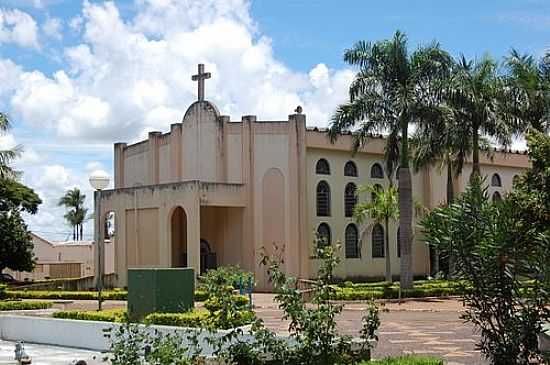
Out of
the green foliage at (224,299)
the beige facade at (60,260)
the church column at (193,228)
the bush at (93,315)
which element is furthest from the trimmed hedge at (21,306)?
the beige facade at (60,260)

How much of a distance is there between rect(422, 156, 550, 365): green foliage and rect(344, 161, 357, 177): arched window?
29721mm

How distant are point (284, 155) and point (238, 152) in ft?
7.31

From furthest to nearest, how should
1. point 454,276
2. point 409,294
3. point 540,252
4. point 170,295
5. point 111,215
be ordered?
point 111,215 < point 409,294 < point 170,295 < point 454,276 < point 540,252

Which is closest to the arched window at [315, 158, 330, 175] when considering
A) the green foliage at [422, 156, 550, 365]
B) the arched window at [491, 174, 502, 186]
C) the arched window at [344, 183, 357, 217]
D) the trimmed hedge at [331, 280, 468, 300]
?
the arched window at [344, 183, 357, 217]

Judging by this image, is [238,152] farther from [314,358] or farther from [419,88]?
[314,358]

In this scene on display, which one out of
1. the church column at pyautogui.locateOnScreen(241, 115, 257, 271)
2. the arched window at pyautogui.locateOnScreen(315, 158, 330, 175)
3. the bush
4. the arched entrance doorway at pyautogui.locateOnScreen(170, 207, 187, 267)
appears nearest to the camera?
the bush

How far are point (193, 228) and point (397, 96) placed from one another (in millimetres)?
10741

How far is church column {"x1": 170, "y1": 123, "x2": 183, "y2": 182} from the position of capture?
39719mm

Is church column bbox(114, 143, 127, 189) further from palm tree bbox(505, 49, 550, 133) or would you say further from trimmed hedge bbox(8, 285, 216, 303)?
palm tree bbox(505, 49, 550, 133)

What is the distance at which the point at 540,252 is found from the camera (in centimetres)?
962

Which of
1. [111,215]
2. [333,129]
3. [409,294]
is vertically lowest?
[409,294]

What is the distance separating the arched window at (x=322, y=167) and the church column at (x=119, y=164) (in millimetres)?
11432

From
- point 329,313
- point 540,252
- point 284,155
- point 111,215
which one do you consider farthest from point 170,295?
point 111,215

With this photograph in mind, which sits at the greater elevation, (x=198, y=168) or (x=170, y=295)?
(x=198, y=168)
